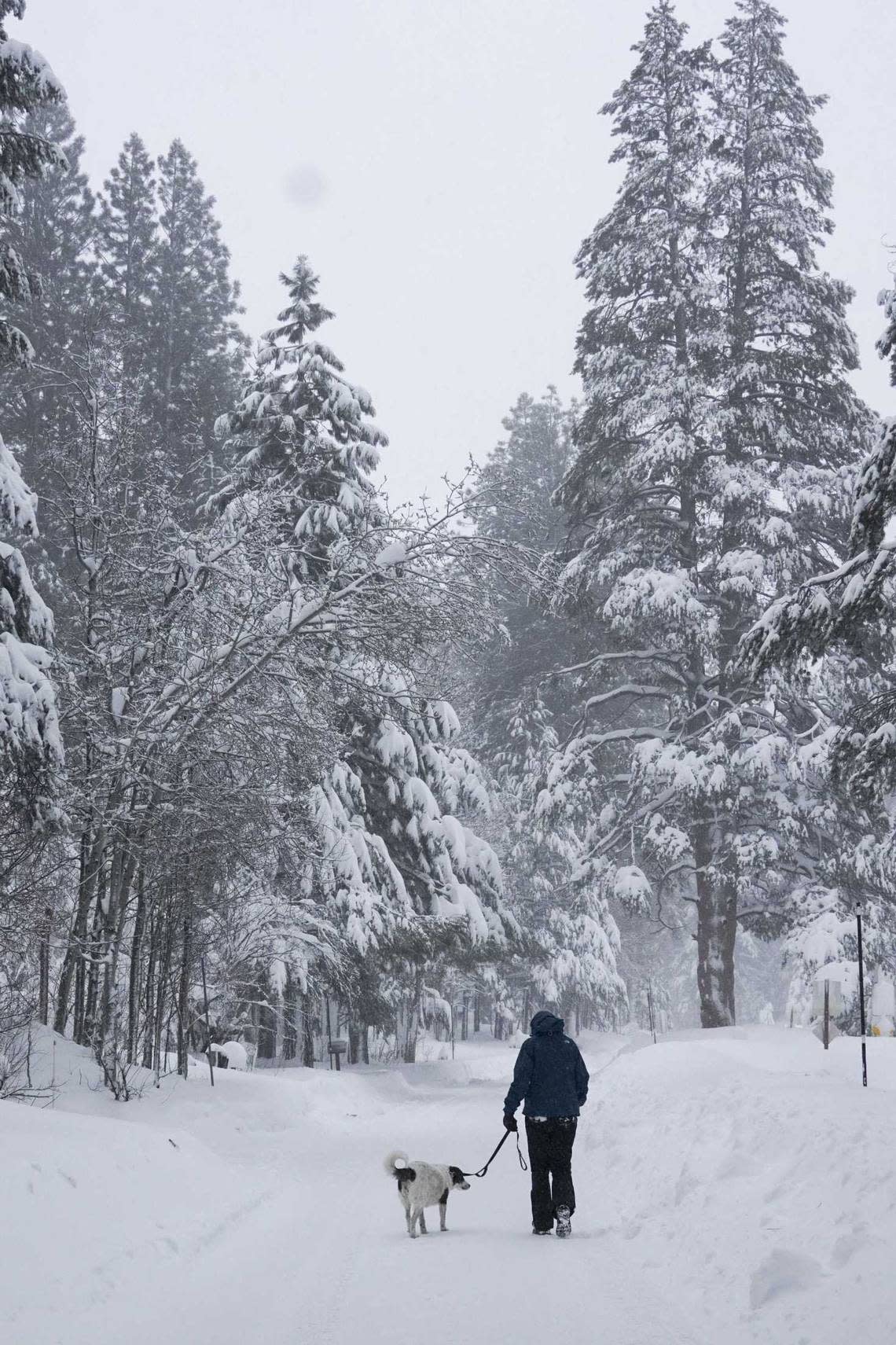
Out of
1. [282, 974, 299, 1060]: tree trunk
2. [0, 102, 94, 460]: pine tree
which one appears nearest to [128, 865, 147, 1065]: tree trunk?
[282, 974, 299, 1060]: tree trunk

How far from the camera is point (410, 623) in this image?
11867mm

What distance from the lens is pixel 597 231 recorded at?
26453 millimetres

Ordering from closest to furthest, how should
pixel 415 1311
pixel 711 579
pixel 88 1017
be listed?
pixel 415 1311, pixel 88 1017, pixel 711 579

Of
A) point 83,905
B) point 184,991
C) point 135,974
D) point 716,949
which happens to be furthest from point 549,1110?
point 716,949

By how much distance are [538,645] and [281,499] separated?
78.0 feet

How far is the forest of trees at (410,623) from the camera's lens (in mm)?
11820

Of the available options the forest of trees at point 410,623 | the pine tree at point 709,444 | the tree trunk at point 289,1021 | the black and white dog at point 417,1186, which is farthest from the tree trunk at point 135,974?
the pine tree at point 709,444

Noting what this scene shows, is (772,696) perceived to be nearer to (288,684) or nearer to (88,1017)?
(288,684)

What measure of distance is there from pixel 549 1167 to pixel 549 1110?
38 cm

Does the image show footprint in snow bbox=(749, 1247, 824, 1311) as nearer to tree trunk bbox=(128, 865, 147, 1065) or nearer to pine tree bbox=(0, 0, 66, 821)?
pine tree bbox=(0, 0, 66, 821)

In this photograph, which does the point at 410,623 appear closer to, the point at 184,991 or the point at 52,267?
the point at 184,991

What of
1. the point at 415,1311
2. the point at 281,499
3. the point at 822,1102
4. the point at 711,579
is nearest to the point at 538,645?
the point at 711,579

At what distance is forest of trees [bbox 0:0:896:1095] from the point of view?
38.8 feet

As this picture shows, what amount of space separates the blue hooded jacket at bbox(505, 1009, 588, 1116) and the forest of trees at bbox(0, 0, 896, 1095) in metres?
3.57
